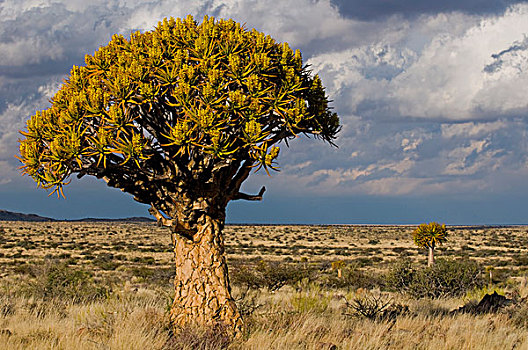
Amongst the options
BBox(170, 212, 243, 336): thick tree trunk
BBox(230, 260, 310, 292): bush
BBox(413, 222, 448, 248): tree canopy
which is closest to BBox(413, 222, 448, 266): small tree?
BBox(413, 222, 448, 248): tree canopy

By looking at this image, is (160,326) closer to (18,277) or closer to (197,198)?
(197,198)

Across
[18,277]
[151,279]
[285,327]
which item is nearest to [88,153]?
[285,327]

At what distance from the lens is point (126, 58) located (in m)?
7.76

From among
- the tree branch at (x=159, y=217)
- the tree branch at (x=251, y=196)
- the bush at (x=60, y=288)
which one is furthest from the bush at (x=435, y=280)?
the tree branch at (x=159, y=217)

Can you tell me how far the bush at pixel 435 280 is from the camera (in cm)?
1909

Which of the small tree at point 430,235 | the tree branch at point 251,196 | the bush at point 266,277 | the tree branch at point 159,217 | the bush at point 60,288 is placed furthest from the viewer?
the small tree at point 430,235

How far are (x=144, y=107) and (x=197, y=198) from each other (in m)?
1.49

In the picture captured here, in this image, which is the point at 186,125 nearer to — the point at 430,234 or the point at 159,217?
the point at 159,217

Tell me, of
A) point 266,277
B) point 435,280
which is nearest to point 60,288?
point 266,277

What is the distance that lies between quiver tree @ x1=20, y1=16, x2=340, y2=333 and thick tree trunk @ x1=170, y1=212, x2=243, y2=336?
0.05ft

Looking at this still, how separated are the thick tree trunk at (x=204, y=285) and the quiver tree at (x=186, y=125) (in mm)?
15

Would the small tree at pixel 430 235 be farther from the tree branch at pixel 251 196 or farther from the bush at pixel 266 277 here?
the tree branch at pixel 251 196

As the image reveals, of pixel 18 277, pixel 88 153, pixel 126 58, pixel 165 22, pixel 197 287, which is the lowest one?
pixel 18 277

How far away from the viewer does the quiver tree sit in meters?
7.26
